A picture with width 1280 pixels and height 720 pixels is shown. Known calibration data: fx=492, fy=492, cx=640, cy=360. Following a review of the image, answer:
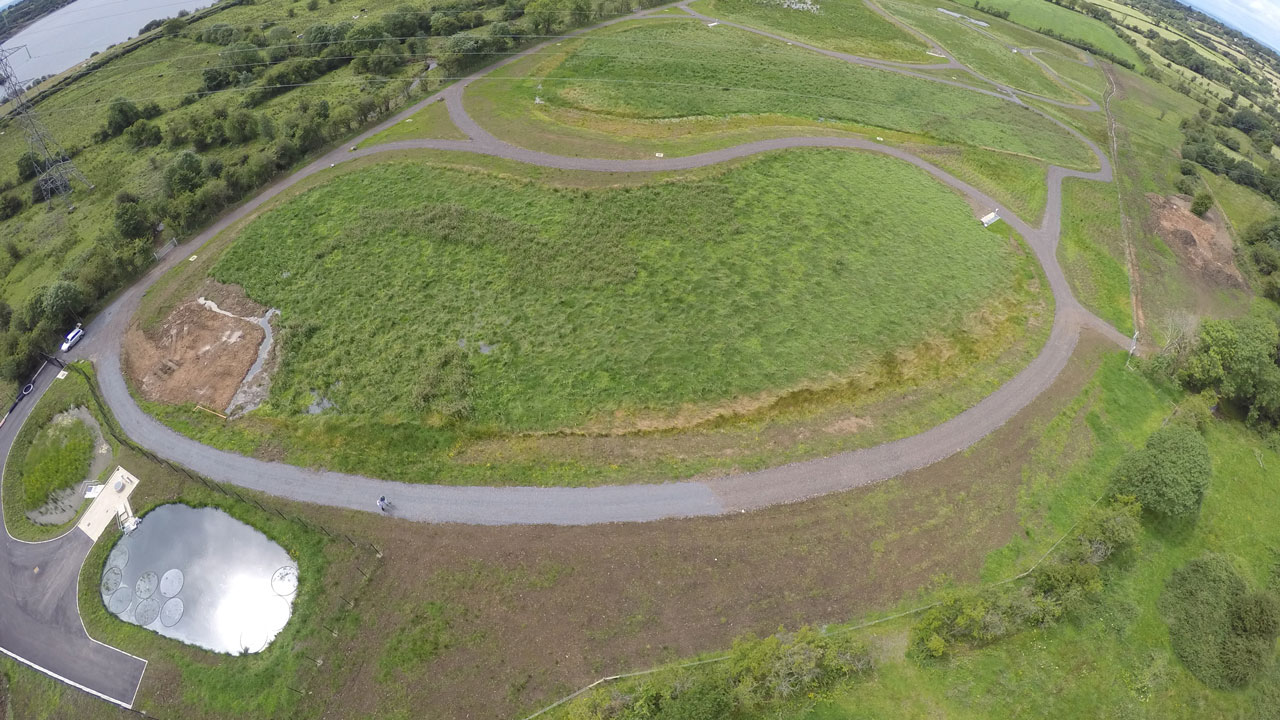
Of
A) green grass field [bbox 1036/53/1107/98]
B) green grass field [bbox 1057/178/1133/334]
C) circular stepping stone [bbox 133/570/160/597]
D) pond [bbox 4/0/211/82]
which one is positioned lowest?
circular stepping stone [bbox 133/570/160/597]

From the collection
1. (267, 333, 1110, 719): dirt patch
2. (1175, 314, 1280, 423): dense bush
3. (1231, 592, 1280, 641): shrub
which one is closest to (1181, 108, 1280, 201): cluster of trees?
(1175, 314, 1280, 423): dense bush

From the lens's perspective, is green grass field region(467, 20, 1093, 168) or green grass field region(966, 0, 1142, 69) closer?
green grass field region(467, 20, 1093, 168)

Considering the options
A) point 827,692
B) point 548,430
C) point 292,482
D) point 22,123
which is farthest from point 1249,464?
point 22,123

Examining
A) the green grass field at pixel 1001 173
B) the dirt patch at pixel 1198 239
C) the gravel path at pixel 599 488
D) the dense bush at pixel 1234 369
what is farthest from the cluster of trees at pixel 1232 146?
the gravel path at pixel 599 488

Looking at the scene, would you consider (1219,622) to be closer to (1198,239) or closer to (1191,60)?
(1198,239)

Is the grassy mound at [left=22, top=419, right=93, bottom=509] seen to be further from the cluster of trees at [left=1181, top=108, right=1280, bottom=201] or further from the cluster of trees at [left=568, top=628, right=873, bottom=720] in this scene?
the cluster of trees at [left=1181, top=108, right=1280, bottom=201]

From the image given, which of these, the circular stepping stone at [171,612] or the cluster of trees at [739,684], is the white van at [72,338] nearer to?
the circular stepping stone at [171,612]

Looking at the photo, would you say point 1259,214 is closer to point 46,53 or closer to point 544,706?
→ point 544,706
